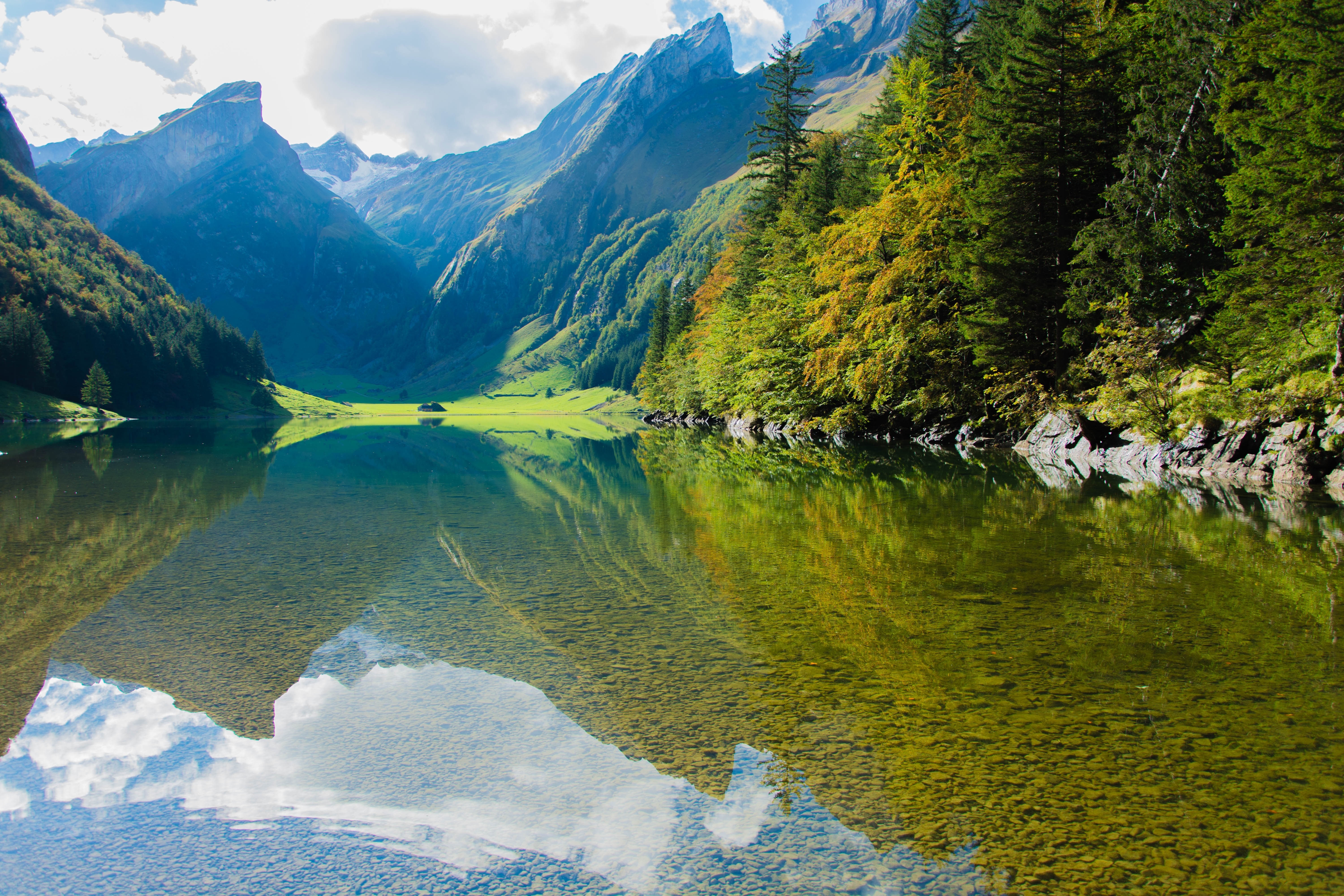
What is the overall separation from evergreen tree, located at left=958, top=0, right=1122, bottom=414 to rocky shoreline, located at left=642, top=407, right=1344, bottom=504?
2.80 metres

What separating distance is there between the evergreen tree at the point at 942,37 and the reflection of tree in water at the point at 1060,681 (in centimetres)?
3531

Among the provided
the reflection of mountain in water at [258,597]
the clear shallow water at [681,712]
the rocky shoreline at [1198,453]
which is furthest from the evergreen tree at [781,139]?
the clear shallow water at [681,712]

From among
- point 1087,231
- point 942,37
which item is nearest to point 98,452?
point 1087,231

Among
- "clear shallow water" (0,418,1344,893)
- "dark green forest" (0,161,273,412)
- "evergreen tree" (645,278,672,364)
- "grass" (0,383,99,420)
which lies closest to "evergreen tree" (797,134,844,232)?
"clear shallow water" (0,418,1344,893)

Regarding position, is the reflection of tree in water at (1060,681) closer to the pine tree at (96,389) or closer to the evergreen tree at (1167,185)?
the evergreen tree at (1167,185)

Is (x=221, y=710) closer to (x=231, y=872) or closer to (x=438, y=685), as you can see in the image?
(x=438, y=685)

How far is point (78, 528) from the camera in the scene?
1484cm

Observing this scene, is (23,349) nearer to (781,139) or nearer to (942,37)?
(781,139)

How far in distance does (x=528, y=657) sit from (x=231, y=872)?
3448mm

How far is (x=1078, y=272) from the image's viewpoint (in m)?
26.6

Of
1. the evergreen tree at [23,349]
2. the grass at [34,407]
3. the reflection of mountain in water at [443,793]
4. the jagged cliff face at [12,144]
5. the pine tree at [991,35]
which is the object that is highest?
the jagged cliff face at [12,144]

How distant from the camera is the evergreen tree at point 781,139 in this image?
47188 millimetres

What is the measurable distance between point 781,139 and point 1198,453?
120ft

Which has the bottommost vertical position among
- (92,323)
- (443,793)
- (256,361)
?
(443,793)
